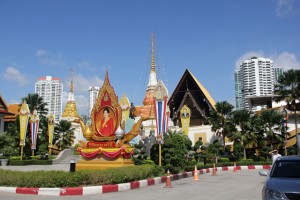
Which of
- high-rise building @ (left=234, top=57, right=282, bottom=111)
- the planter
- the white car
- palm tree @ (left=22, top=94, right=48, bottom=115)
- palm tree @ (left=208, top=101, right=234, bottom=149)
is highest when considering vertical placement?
high-rise building @ (left=234, top=57, right=282, bottom=111)

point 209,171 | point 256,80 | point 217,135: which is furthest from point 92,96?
point 209,171

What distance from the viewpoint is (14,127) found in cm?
4053

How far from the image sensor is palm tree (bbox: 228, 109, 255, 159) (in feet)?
110

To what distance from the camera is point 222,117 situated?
121 feet

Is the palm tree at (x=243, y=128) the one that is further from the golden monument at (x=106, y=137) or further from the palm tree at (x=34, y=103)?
the palm tree at (x=34, y=103)

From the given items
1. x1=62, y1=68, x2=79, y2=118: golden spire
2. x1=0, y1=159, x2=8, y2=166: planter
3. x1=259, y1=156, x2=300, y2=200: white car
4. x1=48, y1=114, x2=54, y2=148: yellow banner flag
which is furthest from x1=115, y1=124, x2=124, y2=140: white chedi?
x1=62, y1=68, x2=79, y2=118: golden spire

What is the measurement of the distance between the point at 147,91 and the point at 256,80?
56.9 meters

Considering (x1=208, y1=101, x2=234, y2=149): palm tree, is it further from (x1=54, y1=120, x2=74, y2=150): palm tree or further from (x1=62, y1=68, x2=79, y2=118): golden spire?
(x1=62, y1=68, x2=79, y2=118): golden spire

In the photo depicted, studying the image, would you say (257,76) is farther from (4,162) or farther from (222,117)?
→ (4,162)

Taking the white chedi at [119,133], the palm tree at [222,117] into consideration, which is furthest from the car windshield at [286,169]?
the palm tree at [222,117]

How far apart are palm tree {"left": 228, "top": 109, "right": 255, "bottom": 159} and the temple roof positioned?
12.5 metres

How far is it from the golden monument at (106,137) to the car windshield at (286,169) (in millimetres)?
13216

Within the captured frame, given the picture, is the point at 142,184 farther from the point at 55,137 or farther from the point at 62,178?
the point at 55,137

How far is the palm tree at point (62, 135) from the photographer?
44.1 m
